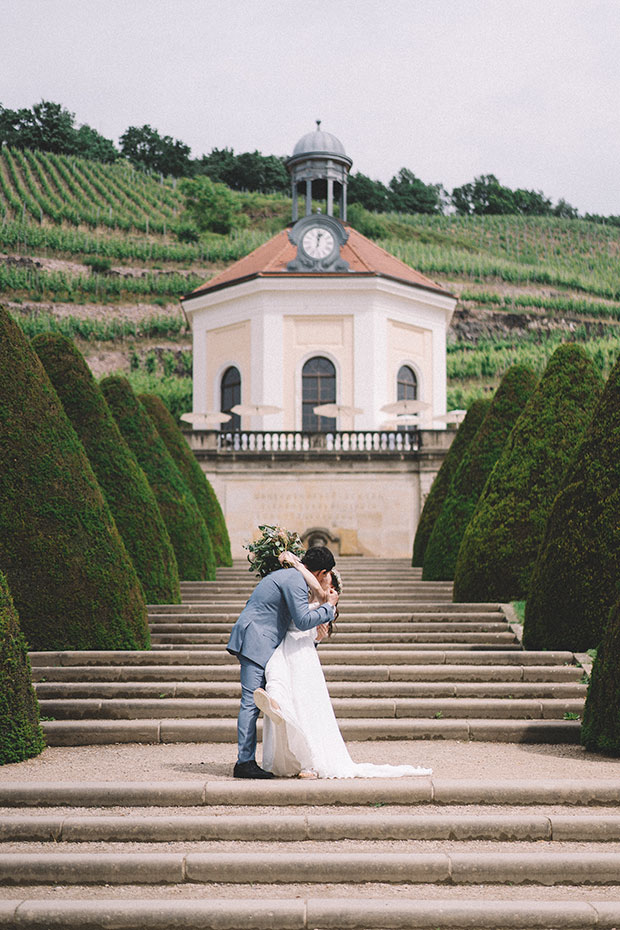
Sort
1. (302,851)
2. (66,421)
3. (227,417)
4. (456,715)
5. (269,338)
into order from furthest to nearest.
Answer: (269,338)
(227,417)
(66,421)
(456,715)
(302,851)

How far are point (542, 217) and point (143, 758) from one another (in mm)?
109917

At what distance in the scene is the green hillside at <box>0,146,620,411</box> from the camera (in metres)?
49.7

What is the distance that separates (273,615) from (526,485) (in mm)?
7305

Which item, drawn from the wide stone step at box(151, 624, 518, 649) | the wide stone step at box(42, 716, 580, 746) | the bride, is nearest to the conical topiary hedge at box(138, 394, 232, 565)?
the wide stone step at box(151, 624, 518, 649)

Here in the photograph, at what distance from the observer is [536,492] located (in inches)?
523

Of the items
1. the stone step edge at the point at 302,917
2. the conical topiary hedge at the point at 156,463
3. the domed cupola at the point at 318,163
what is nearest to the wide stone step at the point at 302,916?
the stone step edge at the point at 302,917

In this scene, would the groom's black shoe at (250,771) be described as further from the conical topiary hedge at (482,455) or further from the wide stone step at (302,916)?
the conical topiary hedge at (482,455)

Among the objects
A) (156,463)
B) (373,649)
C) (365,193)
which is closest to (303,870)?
(373,649)

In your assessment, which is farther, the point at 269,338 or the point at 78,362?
the point at 269,338

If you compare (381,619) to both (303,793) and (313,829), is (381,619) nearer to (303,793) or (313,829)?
(303,793)

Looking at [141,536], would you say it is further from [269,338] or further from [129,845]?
[269,338]

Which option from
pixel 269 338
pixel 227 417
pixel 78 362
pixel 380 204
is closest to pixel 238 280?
pixel 269 338

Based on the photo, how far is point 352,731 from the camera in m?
8.93

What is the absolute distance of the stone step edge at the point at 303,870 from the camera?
547cm
